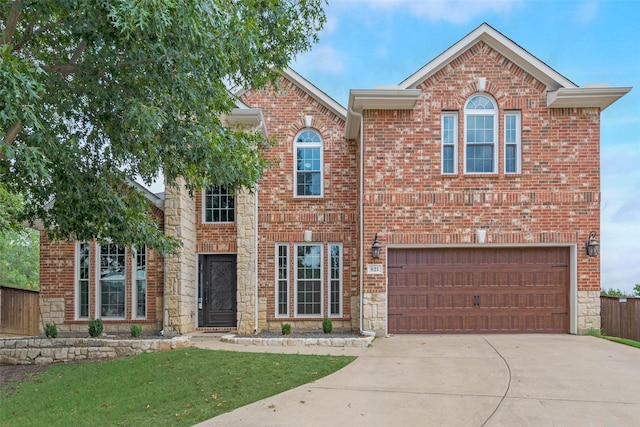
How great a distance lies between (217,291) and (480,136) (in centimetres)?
836

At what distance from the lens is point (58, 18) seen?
671cm

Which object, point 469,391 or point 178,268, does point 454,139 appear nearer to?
point 469,391

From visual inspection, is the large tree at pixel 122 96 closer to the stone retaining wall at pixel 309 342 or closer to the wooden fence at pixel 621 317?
the stone retaining wall at pixel 309 342

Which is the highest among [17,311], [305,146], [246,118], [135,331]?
[246,118]

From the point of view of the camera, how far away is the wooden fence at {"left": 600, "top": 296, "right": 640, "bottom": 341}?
11672 millimetres

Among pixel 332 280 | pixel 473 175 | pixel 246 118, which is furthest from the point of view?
pixel 332 280

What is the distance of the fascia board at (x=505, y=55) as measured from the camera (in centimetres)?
1177

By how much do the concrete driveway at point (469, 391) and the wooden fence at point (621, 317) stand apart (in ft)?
6.78

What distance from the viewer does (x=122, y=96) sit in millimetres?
7082

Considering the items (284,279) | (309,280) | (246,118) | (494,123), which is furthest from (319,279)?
(494,123)

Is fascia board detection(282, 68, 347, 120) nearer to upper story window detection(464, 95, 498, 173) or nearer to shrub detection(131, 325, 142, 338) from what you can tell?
upper story window detection(464, 95, 498, 173)

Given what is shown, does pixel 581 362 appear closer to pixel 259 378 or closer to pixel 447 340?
pixel 447 340

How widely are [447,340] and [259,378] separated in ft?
16.6

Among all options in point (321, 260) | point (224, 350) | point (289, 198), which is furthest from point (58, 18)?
point (321, 260)
